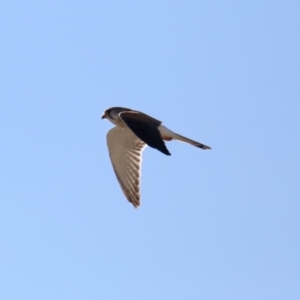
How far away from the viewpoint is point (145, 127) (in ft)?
54.6

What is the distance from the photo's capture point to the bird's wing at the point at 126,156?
62.0 feet

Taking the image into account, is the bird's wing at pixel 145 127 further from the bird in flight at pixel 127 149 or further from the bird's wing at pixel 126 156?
the bird's wing at pixel 126 156

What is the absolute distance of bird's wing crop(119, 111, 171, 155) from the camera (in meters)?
15.9

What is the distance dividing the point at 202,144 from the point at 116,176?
5.43ft

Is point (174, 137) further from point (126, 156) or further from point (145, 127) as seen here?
point (145, 127)

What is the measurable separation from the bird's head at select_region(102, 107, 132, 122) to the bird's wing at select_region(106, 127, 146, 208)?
0.27 m

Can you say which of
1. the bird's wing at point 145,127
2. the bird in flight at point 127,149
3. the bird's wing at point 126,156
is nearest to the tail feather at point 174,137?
the bird in flight at point 127,149

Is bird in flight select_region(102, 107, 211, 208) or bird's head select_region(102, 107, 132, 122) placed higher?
bird's head select_region(102, 107, 132, 122)

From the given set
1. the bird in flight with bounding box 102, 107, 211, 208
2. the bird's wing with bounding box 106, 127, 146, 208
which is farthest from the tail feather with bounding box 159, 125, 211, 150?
the bird's wing with bounding box 106, 127, 146, 208

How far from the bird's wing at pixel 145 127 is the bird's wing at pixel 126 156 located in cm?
142

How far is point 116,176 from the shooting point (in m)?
19.0

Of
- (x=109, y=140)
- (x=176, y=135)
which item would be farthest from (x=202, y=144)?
(x=109, y=140)

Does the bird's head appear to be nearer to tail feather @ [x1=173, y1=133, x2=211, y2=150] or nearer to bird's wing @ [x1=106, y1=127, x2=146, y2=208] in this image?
bird's wing @ [x1=106, y1=127, x2=146, y2=208]

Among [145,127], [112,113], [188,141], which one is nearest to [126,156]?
[112,113]
